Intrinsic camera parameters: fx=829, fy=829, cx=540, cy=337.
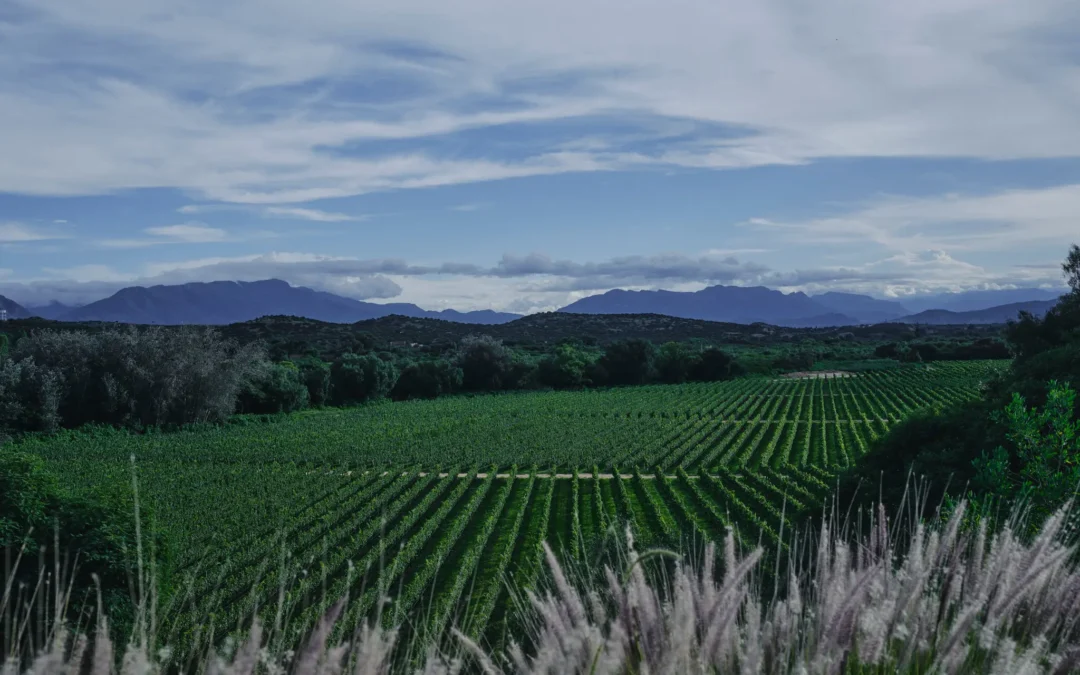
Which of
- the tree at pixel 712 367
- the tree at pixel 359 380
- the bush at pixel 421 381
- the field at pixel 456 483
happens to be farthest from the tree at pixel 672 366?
the tree at pixel 359 380

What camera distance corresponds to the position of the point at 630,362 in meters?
115

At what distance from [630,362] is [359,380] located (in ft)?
130

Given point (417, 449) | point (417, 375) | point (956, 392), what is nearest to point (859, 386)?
point (956, 392)

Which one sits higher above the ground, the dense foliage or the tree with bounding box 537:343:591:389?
the dense foliage

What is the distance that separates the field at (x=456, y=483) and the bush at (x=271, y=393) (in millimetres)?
3781

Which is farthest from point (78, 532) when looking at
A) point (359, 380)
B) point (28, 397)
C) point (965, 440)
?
point (359, 380)

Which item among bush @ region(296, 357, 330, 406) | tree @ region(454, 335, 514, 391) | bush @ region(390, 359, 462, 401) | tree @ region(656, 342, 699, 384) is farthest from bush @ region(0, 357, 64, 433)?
tree @ region(656, 342, 699, 384)

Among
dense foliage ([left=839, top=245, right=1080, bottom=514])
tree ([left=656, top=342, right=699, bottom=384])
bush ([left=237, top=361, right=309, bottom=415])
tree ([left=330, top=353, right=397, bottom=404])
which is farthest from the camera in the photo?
tree ([left=656, top=342, right=699, bottom=384])

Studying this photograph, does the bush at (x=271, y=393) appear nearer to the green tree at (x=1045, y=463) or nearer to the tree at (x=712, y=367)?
the tree at (x=712, y=367)

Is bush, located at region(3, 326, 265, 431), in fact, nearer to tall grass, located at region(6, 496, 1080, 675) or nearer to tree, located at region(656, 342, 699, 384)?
tree, located at region(656, 342, 699, 384)

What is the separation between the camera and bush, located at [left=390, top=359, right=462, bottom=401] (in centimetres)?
9969

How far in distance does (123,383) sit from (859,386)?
76860mm

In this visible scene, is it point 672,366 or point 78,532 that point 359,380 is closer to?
point 672,366

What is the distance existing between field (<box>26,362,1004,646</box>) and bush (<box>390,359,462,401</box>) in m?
15.6
